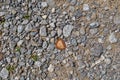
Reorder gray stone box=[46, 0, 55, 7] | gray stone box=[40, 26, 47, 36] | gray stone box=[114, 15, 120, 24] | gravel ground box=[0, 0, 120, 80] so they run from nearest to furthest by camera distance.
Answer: gravel ground box=[0, 0, 120, 80] < gray stone box=[114, 15, 120, 24] < gray stone box=[40, 26, 47, 36] < gray stone box=[46, 0, 55, 7]

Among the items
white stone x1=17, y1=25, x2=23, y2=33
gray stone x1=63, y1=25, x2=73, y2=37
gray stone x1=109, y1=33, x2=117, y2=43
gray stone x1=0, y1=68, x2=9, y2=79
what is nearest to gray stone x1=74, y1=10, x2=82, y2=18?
gray stone x1=63, y1=25, x2=73, y2=37

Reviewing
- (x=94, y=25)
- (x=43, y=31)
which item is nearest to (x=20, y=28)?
(x=43, y=31)

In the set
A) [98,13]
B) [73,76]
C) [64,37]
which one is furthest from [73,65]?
[98,13]

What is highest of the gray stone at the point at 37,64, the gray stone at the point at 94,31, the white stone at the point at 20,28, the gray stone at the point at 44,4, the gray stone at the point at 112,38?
the gray stone at the point at 44,4

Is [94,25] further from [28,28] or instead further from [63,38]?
[28,28]

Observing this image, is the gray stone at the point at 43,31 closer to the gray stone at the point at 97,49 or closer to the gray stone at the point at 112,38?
the gray stone at the point at 97,49

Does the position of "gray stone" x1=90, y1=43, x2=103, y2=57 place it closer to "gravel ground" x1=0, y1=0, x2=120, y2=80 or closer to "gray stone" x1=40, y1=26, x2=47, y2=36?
"gravel ground" x1=0, y1=0, x2=120, y2=80

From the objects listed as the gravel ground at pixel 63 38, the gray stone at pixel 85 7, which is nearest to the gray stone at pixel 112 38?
the gravel ground at pixel 63 38

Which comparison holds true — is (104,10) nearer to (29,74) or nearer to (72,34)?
(72,34)
